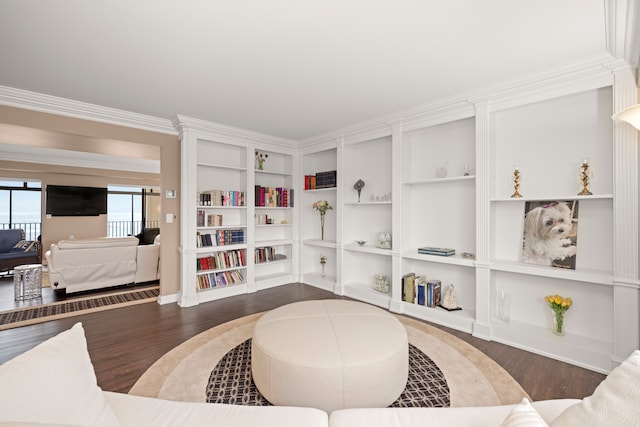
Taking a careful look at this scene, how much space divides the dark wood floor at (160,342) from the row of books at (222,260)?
55 cm

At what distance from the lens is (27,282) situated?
423cm

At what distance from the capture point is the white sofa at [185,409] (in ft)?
2.65

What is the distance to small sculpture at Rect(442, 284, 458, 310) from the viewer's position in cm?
335

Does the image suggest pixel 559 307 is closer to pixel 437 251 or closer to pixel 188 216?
pixel 437 251

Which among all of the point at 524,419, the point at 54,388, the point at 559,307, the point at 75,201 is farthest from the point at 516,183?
the point at 75,201

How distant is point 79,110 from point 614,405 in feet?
15.8

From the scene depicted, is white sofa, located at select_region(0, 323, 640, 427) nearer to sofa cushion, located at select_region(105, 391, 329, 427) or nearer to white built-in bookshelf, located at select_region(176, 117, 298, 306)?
sofa cushion, located at select_region(105, 391, 329, 427)

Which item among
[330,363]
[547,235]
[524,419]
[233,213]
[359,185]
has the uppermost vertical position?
[359,185]

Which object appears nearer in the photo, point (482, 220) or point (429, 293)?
point (482, 220)

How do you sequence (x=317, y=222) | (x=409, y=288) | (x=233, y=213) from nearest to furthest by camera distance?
(x=409, y=288)
(x=233, y=213)
(x=317, y=222)

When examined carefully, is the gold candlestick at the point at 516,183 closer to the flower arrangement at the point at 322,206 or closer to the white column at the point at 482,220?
the white column at the point at 482,220

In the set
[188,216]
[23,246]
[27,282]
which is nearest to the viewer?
[188,216]

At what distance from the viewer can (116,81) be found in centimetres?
279

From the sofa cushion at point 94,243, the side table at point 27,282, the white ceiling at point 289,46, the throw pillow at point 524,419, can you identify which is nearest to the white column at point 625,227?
the white ceiling at point 289,46
